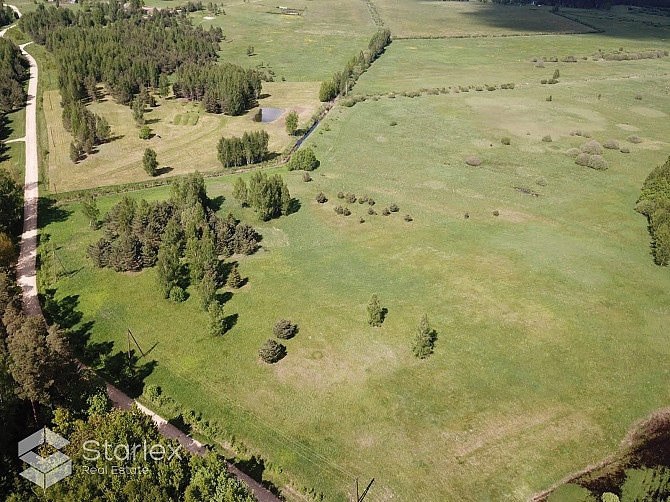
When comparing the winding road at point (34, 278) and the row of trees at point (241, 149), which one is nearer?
the winding road at point (34, 278)

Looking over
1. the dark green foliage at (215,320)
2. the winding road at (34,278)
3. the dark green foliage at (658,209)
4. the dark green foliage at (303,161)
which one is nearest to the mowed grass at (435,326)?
the dark green foliage at (215,320)

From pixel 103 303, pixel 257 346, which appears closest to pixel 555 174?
pixel 257 346

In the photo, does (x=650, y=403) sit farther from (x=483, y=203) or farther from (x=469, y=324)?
(x=483, y=203)

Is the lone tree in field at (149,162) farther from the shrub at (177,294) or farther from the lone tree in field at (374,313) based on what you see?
the lone tree in field at (374,313)

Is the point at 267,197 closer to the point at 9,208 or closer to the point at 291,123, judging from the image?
the point at 9,208

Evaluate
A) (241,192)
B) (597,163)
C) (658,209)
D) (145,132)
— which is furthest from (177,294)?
(597,163)

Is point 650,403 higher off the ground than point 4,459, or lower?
lower
